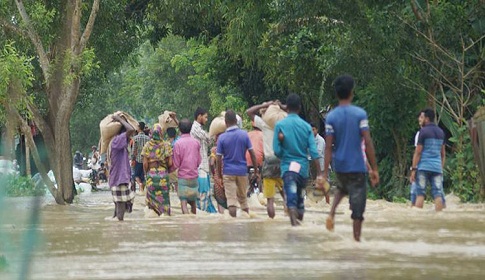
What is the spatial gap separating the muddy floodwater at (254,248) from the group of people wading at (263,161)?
0.44m

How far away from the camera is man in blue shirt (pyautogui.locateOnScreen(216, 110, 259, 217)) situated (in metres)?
16.3

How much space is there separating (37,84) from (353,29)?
9.67m

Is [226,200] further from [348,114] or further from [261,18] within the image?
[261,18]

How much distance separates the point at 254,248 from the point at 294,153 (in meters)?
2.91

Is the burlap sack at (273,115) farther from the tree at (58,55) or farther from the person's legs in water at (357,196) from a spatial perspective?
the tree at (58,55)

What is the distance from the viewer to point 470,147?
2142cm

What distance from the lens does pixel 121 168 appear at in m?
17.1

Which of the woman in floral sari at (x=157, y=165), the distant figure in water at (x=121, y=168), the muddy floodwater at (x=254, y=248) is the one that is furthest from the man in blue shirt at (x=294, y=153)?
the woman in floral sari at (x=157, y=165)

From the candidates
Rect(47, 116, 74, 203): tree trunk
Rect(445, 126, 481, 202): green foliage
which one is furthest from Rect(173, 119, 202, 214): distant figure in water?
Rect(47, 116, 74, 203): tree trunk

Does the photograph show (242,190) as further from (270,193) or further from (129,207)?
(129,207)

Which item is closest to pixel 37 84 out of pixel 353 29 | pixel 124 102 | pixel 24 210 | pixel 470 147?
pixel 353 29

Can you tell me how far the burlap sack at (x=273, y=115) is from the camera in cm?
1642

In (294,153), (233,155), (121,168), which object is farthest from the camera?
(121,168)

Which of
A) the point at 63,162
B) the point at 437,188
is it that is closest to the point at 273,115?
the point at 437,188
